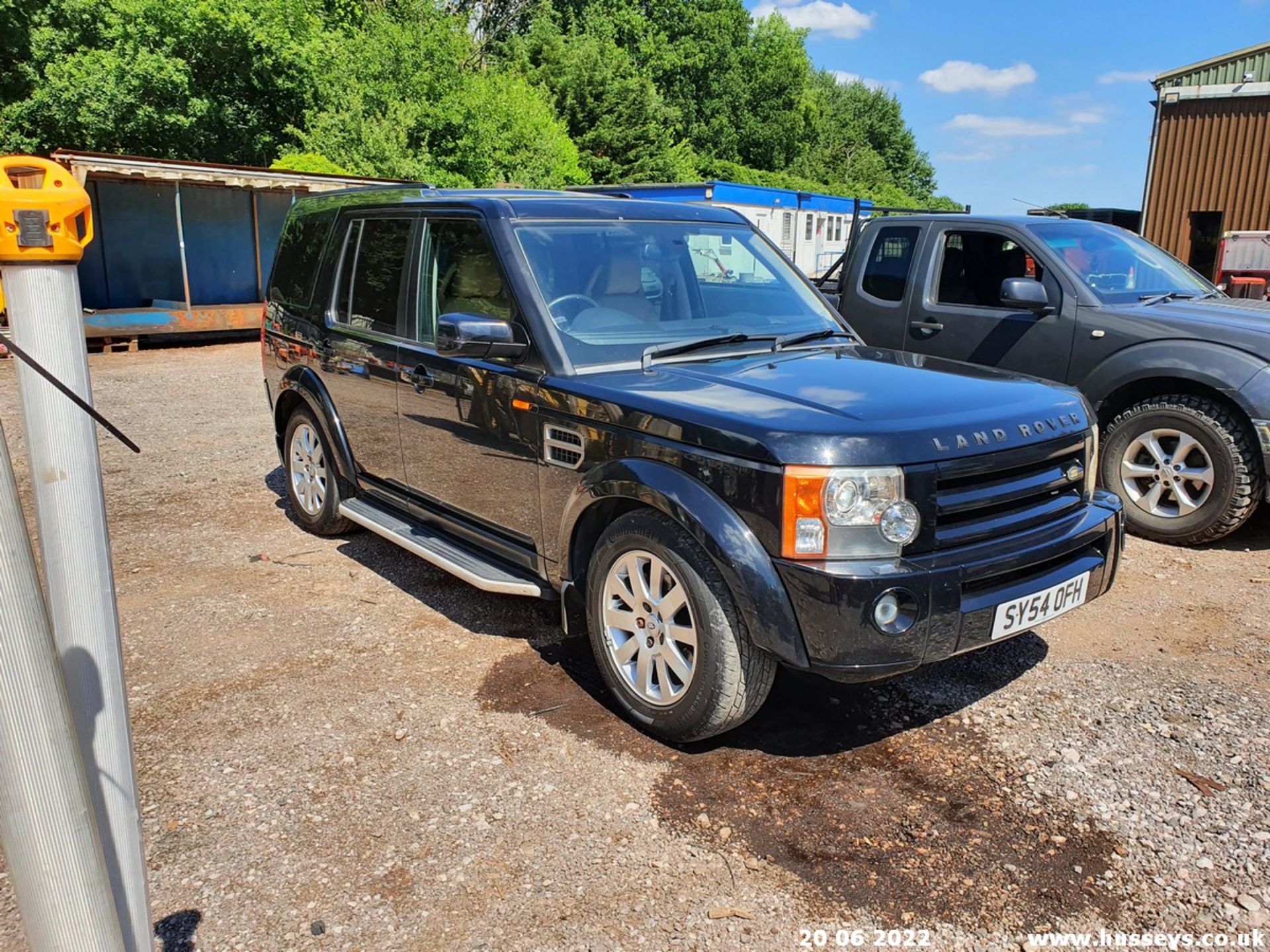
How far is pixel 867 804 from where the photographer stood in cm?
316

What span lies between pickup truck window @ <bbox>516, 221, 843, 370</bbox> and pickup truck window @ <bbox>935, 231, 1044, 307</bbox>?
239cm

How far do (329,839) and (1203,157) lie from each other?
21893mm

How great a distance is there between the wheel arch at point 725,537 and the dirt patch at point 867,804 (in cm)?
56

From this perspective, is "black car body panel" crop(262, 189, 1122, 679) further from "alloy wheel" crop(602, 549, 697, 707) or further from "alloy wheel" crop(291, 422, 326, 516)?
"alloy wheel" crop(291, 422, 326, 516)

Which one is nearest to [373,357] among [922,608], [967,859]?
[922,608]

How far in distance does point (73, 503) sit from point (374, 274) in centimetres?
354

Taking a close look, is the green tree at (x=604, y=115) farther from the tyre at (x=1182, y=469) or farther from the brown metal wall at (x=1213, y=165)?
the tyre at (x=1182, y=469)

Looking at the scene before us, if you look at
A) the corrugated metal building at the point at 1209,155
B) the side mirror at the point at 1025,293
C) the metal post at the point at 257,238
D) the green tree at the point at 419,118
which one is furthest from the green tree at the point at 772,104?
the side mirror at the point at 1025,293

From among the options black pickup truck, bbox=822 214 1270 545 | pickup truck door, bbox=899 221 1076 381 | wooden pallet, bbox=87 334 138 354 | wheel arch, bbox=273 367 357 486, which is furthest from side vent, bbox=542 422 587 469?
wooden pallet, bbox=87 334 138 354

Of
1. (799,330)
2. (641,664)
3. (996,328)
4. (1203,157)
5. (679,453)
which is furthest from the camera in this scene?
(1203,157)

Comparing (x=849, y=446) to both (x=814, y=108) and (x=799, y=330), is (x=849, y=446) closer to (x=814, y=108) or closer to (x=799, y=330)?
(x=799, y=330)

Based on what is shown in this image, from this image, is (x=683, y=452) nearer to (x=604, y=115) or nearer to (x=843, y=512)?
(x=843, y=512)

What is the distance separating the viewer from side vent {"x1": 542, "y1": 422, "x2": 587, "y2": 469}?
3629mm

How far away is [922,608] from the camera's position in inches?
118
